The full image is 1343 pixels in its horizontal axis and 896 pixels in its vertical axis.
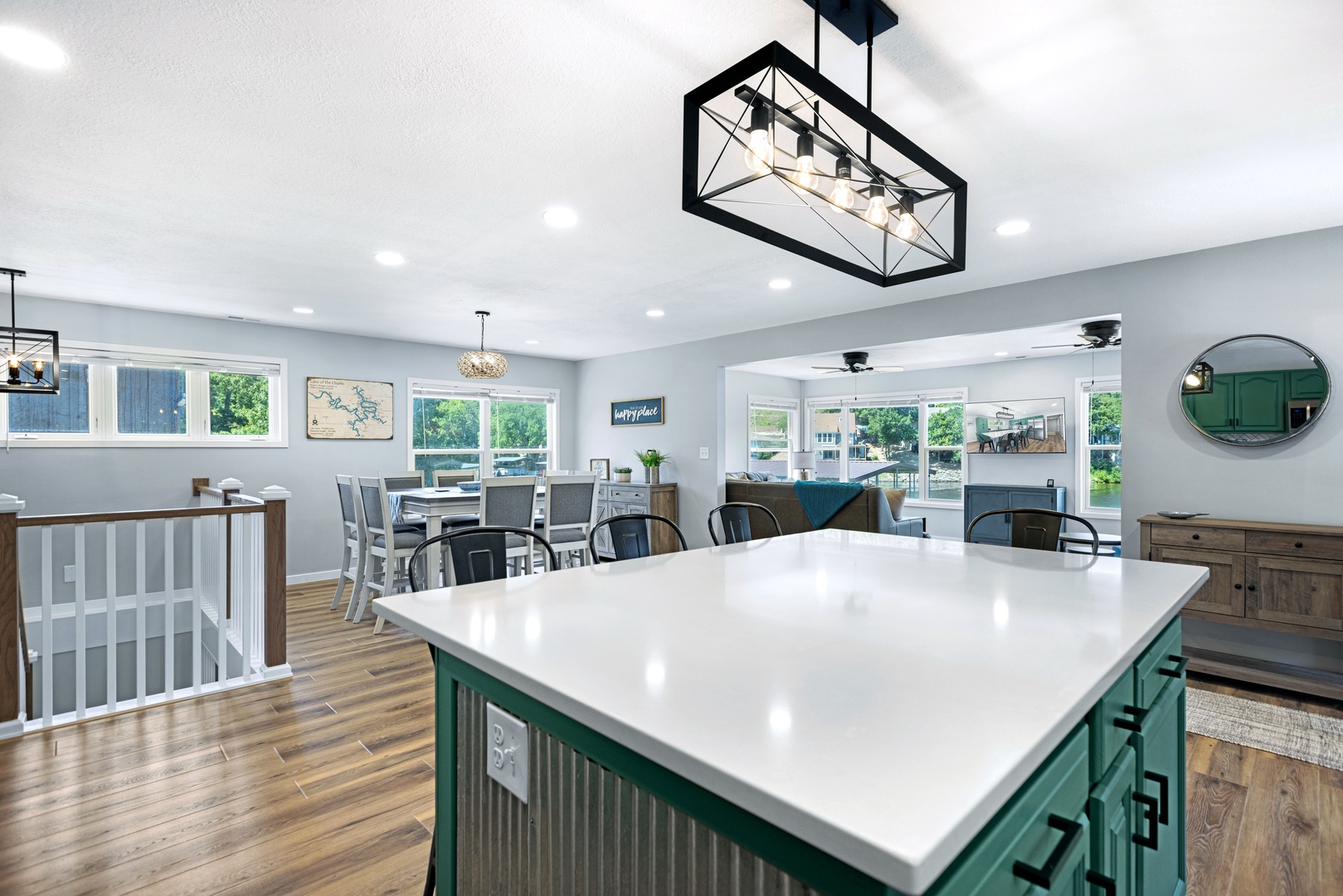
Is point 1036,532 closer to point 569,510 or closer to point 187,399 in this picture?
point 569,510

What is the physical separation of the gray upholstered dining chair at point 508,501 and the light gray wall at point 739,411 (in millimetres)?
4333

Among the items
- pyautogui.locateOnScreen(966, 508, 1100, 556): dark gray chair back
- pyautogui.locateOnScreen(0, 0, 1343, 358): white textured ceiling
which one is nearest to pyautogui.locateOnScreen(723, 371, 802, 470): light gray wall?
pyautogui.locateOnScreen(0, 0, 1343, 358): white textured ceiling

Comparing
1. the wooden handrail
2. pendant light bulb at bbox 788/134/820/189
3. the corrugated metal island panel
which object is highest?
pendant light bulb at bbox 788/134/820/189

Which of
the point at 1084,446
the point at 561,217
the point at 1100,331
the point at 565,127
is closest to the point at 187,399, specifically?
the point at 561,217

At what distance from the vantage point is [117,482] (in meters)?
4.96

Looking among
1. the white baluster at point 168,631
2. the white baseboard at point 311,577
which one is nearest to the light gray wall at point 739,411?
the white baseboard at point 311,577

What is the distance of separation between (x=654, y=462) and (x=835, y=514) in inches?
78.1

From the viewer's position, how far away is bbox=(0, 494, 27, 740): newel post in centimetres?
261

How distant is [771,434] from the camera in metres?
9.11

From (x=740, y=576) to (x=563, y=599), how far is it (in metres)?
0.49

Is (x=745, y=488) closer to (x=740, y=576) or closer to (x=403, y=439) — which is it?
(x=403, y=439)

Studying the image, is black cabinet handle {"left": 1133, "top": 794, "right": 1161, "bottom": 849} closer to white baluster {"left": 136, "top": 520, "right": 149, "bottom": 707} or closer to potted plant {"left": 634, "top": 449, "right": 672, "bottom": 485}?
white baluster {"left": 136, "top": 520, "right": 149, "bottom": 707}

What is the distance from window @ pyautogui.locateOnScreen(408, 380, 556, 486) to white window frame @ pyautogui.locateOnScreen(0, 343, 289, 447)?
1.21m


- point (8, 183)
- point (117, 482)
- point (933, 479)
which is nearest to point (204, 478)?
point (117, 482)
